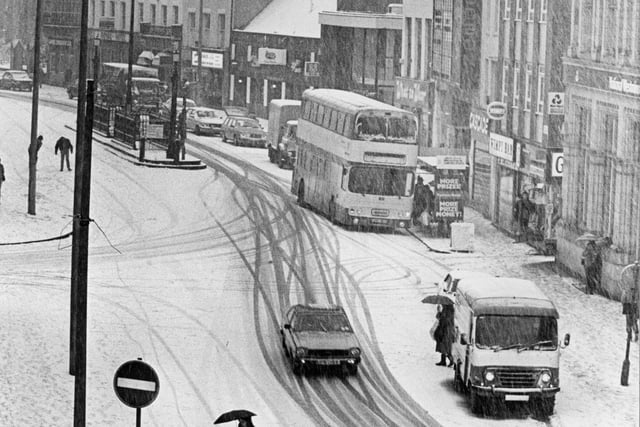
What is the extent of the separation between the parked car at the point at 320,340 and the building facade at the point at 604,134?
10226mm

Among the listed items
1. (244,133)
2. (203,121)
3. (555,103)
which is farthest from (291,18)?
(555,103)

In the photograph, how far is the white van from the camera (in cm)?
2473

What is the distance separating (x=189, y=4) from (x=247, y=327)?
216ft

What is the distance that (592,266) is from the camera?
119 ft

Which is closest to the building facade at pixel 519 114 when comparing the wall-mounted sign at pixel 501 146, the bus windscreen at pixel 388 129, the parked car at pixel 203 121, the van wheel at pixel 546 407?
the wall-mounted sign at pixel 501 146

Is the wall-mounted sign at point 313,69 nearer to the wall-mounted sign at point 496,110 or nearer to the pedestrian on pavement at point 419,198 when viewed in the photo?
the wall-mounted sign at point 496,110

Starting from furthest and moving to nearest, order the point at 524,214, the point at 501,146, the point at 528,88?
the point at 501,146 < the point at 528,88 < the point at 524,214

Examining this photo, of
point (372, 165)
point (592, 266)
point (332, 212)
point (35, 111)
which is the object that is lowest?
point (592, 266)

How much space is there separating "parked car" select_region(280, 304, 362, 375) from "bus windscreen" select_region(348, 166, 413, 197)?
1614cm

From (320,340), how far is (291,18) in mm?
60139

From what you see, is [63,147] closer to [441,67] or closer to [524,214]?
[441,67]

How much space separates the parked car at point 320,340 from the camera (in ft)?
89.2

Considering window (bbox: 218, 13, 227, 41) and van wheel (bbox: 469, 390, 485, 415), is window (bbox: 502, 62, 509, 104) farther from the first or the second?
window (bbox: 218, 13, 227, 41)

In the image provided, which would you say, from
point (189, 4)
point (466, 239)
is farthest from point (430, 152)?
point (189, 4)
